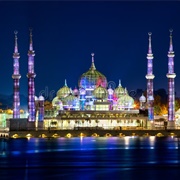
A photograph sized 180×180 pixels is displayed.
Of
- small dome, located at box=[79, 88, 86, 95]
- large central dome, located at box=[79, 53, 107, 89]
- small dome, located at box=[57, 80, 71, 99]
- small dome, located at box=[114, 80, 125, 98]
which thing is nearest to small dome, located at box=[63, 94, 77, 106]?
small dome, located at box=[79, 88, 86, 95]

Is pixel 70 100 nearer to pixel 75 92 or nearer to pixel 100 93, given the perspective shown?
pixel 100 93

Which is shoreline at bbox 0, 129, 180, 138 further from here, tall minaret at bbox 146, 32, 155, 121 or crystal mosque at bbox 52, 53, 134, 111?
crystal mosque at bbox 52, 53, 134, 111

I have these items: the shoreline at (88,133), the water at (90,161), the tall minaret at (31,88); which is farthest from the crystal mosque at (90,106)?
the water at (90,161)

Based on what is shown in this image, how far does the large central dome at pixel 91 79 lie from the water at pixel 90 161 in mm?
46339

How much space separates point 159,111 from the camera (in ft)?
606

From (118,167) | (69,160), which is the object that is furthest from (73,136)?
(118,167)

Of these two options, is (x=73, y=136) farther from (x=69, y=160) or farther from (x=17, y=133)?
(x=69, y=160)

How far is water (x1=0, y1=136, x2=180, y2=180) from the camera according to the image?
7406 centimetres

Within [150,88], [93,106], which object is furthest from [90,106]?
[150,88]

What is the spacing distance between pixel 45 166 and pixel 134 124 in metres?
73.7

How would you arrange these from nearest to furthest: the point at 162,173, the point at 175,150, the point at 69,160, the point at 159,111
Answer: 1. the point at 162,173
2. the point at 69,160
3. the point at 175,150
4. the point at 159,111

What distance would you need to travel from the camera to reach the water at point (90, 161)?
243ft

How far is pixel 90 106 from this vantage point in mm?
162500

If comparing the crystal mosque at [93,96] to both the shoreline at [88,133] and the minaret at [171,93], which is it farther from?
the shoreline at [88,133]
